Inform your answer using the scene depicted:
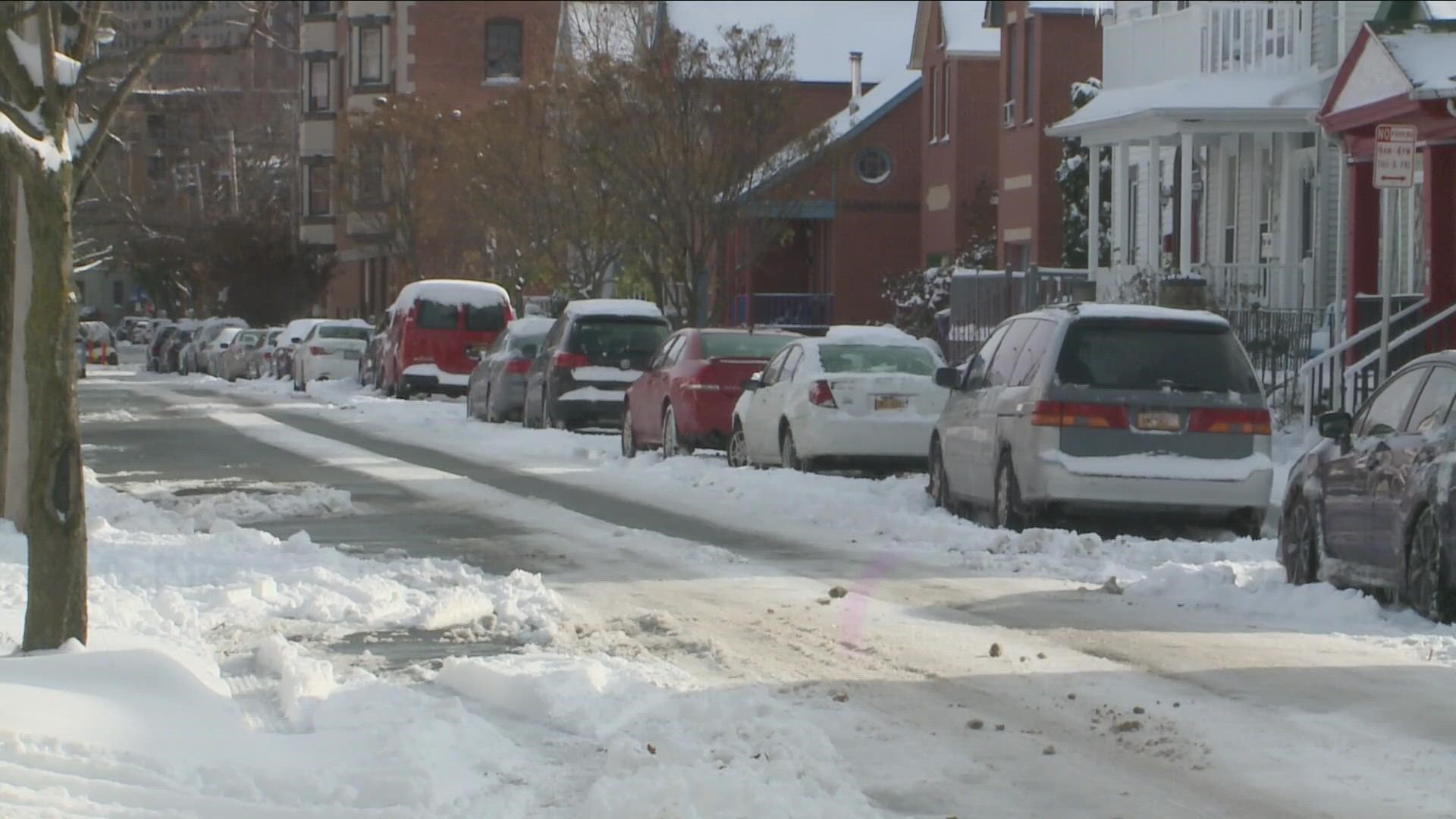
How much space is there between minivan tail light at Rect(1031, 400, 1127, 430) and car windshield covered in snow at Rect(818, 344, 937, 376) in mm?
5298

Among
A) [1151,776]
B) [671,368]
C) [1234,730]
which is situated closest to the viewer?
[1151,776]

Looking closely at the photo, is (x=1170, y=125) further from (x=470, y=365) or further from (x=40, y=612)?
(x=40, y=612)

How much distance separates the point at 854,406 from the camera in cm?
2141

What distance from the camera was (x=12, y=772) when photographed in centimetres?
751

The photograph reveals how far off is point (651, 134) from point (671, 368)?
13346mm

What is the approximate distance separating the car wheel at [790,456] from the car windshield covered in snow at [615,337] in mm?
8555

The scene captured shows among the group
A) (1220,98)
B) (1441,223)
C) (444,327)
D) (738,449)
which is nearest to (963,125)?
(444,327)

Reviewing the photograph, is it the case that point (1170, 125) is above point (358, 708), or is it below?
above

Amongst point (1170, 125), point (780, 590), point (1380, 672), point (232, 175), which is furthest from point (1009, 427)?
point (232, 175)

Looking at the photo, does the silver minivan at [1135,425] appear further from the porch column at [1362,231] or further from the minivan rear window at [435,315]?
the minivan rear window at [435,315]

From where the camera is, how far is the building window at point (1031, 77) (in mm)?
45688

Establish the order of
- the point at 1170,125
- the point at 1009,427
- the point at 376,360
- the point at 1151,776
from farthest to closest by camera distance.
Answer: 1. the point at 376,360
2. the point at 1170,125
3. the point at 1009,427
4. the point at 1151,776

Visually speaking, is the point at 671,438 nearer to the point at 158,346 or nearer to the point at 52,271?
the point at 52,271

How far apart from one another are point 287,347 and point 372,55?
97.5 ft
